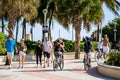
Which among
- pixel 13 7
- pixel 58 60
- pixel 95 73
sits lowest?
pixel 95 73

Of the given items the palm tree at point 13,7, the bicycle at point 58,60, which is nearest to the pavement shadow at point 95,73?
the bicycle at point 58,60

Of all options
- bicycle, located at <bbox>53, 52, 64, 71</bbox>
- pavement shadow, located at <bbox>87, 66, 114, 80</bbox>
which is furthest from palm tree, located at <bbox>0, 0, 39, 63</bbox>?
pavement shadow, located at <bbox>87, 66, 114, 80</bbox>

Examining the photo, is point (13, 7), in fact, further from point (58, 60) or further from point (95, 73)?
point (95, 73)

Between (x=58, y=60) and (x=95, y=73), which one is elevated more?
(x=58, y=60)

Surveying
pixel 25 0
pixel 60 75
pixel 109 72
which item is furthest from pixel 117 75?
pixel 25 0

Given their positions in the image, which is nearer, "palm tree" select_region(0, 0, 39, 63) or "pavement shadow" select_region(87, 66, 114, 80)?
"pavement shadow" select_region(87, 66, 114, 80)

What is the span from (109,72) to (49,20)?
88.3 ft

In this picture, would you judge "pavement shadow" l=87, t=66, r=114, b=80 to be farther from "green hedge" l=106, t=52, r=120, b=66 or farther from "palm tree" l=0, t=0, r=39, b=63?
"palm tree" l=0, t=0, r=39, b=63

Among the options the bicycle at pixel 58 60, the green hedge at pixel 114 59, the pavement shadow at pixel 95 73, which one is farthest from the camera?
the bicycle at pixel 58 60

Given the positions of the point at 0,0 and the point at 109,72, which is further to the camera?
the point at 0,0

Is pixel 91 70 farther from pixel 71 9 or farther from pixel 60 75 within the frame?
pixel 71 9

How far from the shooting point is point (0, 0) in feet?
76.3

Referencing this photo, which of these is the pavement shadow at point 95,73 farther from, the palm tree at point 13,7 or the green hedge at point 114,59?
the palm tree at point 13,7

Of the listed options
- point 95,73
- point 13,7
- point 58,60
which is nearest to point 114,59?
point 95,73
